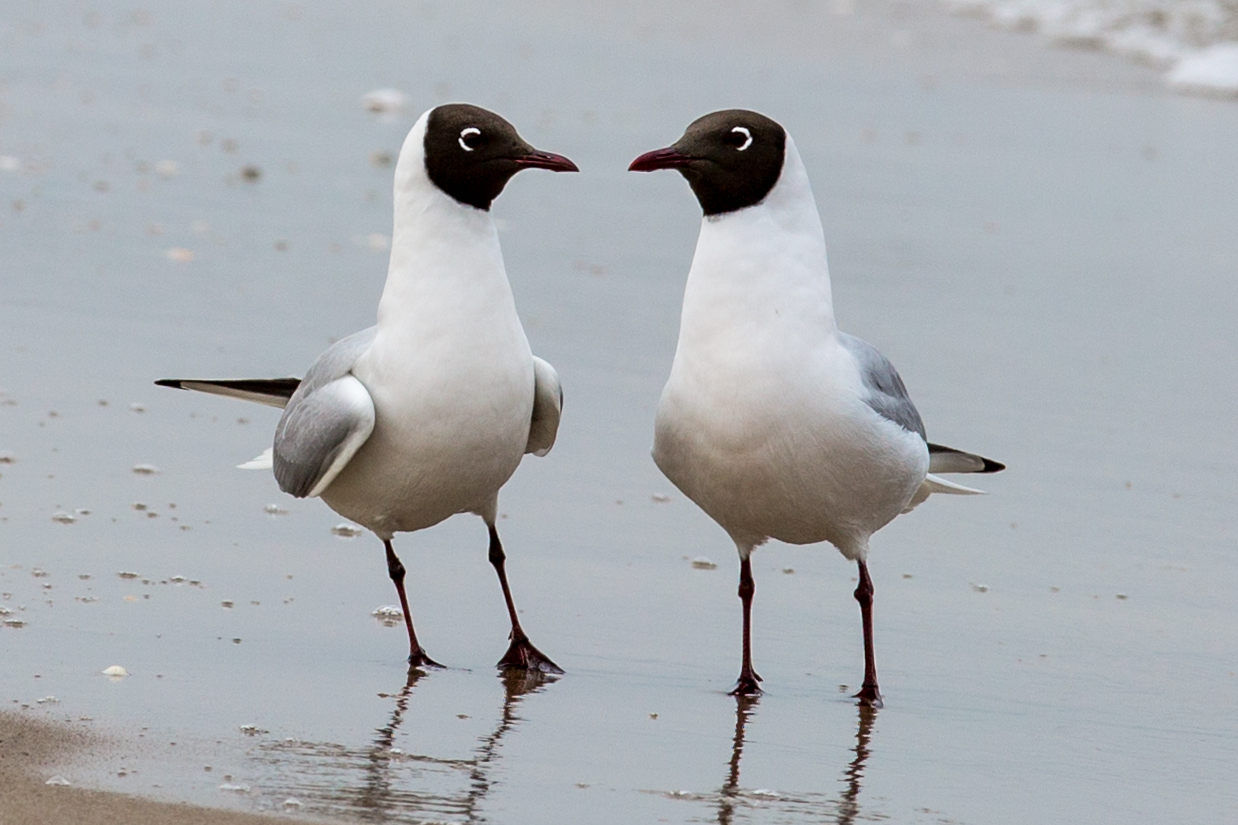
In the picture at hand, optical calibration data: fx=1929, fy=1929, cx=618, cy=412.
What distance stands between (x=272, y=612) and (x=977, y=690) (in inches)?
71.1

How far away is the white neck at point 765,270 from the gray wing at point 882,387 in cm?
13

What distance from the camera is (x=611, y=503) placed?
19.8 ft

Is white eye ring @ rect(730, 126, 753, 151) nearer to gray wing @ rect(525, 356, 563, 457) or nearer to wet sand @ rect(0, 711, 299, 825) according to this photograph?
gray wing @ rect(525, 356, 563, 457)

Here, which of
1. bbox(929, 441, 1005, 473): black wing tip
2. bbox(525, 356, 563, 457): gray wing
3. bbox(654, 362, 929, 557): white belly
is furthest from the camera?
bbox(929, 441, 1005, 473): black wing tip

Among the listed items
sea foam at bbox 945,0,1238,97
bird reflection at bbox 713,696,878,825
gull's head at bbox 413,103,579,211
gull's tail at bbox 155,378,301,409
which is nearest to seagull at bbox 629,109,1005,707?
gull's head at bbox 413,103,579,211

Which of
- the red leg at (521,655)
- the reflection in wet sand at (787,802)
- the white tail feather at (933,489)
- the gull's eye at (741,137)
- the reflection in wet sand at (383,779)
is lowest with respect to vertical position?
the red leg at (521,655)

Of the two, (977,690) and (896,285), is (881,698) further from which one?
(896,285)

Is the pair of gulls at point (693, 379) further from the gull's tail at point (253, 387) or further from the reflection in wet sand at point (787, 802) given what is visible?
the reflection in wet sand at point (787, 802)

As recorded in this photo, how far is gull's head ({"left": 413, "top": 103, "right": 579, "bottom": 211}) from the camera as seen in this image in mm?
4867

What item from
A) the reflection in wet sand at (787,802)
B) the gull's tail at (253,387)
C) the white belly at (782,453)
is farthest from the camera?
the gull's tail at (253,387)

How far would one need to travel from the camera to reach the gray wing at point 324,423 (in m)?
4.77

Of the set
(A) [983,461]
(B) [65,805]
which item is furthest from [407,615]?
(A) [983,461]

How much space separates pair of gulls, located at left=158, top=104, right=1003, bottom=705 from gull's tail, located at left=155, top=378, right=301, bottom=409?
1.19 feet

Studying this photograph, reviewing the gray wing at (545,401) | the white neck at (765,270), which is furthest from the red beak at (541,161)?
the gray wing at (545,401)
